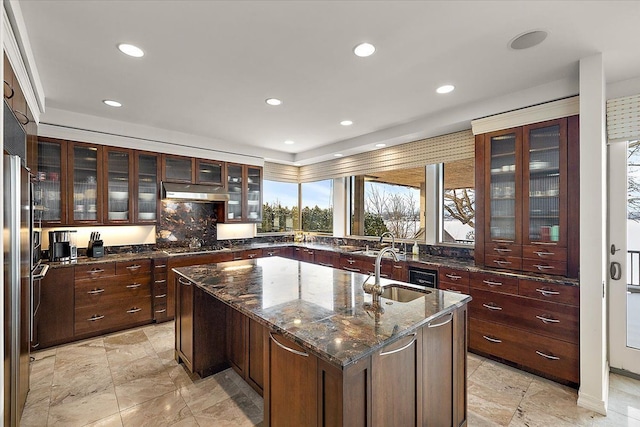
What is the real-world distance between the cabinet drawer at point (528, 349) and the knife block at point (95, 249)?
4457 millimetres

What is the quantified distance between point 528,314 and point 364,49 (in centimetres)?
267

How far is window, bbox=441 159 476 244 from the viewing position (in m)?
3.84

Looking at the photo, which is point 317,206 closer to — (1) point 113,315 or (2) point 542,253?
(1) point 113,315

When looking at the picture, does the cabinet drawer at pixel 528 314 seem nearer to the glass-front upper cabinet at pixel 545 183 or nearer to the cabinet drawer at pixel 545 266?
the cabinet drawer at pixel 545 266

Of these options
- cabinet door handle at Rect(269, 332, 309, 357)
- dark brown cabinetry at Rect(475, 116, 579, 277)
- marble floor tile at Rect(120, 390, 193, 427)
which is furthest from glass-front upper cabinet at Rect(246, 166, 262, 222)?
cabinet door handle at Rect(269, 332, 309, 357)

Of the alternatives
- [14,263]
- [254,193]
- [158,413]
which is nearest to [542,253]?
[158,413]

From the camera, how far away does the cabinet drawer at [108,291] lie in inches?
134

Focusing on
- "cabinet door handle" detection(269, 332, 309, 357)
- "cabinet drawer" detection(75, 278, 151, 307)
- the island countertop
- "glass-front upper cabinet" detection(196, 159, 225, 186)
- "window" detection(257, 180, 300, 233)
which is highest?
"glass-front upper cabinet" detection(196, 159, 225, 186)

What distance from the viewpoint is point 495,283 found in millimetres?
2912

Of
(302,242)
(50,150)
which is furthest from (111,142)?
(302,242)

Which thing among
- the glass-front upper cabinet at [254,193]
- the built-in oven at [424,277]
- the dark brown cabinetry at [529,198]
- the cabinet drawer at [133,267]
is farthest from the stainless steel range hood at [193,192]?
the dark brown cabinetry at [529,198]

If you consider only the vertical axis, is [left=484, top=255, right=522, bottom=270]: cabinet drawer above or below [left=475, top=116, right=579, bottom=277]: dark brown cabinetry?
below

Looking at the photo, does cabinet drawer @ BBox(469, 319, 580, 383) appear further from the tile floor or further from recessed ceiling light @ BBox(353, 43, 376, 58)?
recessed ceiling light @ BBox(353, 43, 376, 58)

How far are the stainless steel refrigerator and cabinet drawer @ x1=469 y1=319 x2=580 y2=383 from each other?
362 cm
